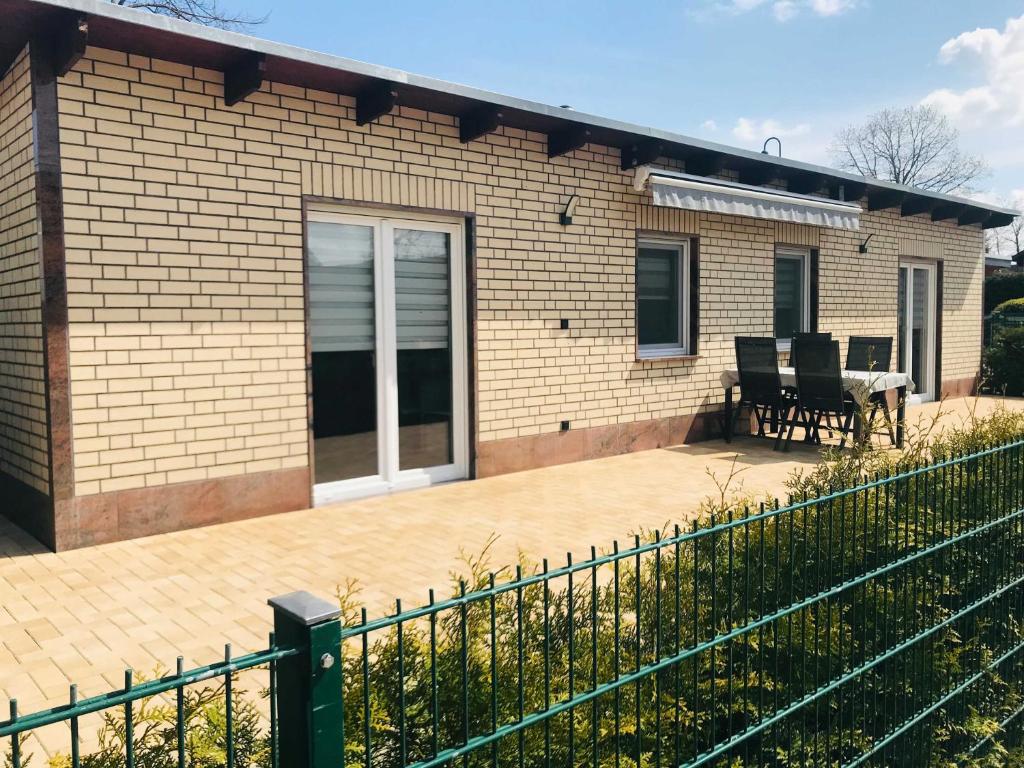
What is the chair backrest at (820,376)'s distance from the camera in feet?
30.3

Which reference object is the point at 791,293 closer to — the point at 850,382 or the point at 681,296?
the point at 681,296

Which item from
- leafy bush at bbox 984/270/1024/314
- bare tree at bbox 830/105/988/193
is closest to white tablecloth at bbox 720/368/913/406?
leafy bush at bbox 984/270/1024/314

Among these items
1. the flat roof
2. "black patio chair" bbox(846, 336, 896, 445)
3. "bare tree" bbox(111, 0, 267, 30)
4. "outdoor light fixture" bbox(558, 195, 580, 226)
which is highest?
"bare tree" bbox(111, 0, 267, 30)

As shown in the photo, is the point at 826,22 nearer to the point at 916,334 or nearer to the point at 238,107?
the point at 916,334

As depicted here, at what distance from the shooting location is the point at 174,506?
20.8 feet

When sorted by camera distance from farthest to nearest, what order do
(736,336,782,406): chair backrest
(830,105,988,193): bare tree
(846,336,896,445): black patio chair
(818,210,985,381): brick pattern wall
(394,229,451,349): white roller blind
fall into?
(830,105,988,193): bare tree, (818,210,985,381): brick pattern wall, (846,336,896,445): black patio chair, (736,336,782,406): chair backrest, (394,229,451,349): white roller blind

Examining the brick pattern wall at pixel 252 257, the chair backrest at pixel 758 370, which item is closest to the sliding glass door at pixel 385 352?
the brick pattern wall at pixel 252 257

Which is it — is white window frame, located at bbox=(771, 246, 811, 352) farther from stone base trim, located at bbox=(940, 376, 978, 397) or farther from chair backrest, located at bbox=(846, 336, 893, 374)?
stone base trim, located at bbox=(940, 376, 978, 397)

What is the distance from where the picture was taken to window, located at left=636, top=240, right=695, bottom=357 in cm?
1017

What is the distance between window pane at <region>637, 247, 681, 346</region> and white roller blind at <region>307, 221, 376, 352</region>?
377 cm

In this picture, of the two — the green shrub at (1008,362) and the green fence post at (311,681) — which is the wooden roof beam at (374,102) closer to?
the green fence post at (311,681)

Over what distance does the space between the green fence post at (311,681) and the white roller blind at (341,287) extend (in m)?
5.85

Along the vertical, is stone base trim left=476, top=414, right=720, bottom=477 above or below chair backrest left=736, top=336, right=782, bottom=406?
below

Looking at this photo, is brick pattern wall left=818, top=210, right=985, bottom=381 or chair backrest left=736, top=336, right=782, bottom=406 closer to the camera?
chair backrest left=736, top=336, right=782, bottom=406
